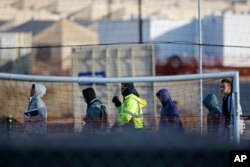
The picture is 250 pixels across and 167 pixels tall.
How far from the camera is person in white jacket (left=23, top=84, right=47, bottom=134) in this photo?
9844mm

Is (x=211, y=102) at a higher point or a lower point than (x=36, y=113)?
higher

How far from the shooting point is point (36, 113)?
10219 millimetres

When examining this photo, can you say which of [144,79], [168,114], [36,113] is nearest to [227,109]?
[168,114]

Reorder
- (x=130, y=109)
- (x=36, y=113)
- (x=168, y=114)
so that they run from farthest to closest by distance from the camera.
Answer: (x=36, y=113) < (x=130, y=109) < (x=168, y=114)

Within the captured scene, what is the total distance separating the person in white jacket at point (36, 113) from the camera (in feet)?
32.3

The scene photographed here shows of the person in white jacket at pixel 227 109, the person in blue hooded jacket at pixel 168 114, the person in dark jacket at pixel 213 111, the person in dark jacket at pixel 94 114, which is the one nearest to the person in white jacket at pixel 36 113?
the person in dark jacket at pixel 94 114

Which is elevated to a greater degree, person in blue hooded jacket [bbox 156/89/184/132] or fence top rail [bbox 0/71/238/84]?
fence top rail [bbox 0/71/238/84]

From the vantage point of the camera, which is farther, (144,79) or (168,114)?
(168,114)

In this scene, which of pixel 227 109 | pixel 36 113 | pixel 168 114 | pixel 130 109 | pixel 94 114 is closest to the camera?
pixel 227 109

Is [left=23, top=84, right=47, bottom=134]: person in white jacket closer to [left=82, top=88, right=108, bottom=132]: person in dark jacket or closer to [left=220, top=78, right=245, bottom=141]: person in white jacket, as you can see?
[left=82, top=88, right=108, bottom=132]: person in dark jacket

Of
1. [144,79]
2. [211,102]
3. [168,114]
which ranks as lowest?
[168,114]

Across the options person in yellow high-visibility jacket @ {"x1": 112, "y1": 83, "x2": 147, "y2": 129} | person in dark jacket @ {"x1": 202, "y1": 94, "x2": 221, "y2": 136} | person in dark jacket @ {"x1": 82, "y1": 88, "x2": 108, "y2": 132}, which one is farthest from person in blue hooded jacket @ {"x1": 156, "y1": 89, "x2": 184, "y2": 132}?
person in dark jacket @ {"x1": 82, "y1": 88, "x2": 108, "y2": 132}

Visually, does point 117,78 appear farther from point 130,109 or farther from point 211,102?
point 211,102

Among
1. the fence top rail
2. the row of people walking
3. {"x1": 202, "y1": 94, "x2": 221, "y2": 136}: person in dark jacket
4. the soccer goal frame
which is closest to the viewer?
the soccer goal frame
